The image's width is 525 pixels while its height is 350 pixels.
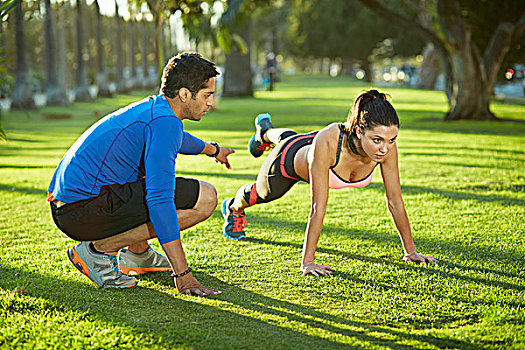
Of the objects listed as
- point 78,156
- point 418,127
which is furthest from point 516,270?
point 418,127

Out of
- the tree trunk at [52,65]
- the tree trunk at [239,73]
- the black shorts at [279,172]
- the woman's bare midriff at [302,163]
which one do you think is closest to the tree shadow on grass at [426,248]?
the black shorts at [279,172]

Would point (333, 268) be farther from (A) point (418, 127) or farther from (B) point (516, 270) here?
(A) point (418, 127)

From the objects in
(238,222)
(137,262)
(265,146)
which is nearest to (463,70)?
(265,146)

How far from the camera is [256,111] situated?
23.1 m

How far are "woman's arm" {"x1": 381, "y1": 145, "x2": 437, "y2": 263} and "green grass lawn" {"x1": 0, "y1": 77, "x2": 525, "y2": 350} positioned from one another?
0.14 metres

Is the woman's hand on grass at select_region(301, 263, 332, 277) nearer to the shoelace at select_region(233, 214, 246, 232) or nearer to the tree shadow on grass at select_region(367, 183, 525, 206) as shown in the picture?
the shoelace at select_region(233, 214, 246, 232)

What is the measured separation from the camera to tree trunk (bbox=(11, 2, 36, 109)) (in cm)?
2419

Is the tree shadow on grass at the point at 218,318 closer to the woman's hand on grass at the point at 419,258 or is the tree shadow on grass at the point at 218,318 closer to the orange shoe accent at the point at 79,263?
the orange shoe accent at the point at 79,263

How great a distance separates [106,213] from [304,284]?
1.35 metres

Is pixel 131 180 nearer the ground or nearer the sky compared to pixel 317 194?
nearer the sky

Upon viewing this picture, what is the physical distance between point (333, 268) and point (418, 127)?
40.3ft

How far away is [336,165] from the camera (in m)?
4.20

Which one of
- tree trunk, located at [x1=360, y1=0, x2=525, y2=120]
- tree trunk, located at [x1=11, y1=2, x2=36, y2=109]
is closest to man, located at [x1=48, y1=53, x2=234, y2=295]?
tree trunk, located at [x1=360, y1=0, x2=525, y2=120]

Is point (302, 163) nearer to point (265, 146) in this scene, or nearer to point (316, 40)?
point (265, 146)
